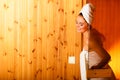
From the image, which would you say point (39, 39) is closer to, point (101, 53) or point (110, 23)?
point (101, 53)

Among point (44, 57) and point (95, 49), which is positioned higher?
point (95, 49)

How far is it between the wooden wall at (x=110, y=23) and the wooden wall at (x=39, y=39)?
237 cm

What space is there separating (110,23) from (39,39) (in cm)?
279

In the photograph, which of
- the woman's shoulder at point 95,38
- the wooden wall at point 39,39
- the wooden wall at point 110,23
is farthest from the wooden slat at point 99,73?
the wooden wall at point 110,23

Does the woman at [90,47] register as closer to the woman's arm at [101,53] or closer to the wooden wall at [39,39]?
the woman's arm at [101,53]

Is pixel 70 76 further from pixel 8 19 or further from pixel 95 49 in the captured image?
pixel 95 49

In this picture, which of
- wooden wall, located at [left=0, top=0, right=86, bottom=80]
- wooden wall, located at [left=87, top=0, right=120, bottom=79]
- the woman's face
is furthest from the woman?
wooden wall, located at [left=87, top=0, right=120, bottom=79]

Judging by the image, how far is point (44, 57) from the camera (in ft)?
12.5

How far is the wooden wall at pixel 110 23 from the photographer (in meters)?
6.10

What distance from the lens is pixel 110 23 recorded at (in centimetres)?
618

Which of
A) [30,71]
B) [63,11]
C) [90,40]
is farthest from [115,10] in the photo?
[90,40]

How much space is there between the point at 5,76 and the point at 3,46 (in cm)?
42

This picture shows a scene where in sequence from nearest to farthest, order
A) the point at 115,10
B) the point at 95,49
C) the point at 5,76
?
the point at 95,49, the point at 5,76, the point at 115,10

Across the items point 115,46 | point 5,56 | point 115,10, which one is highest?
point 115,10
